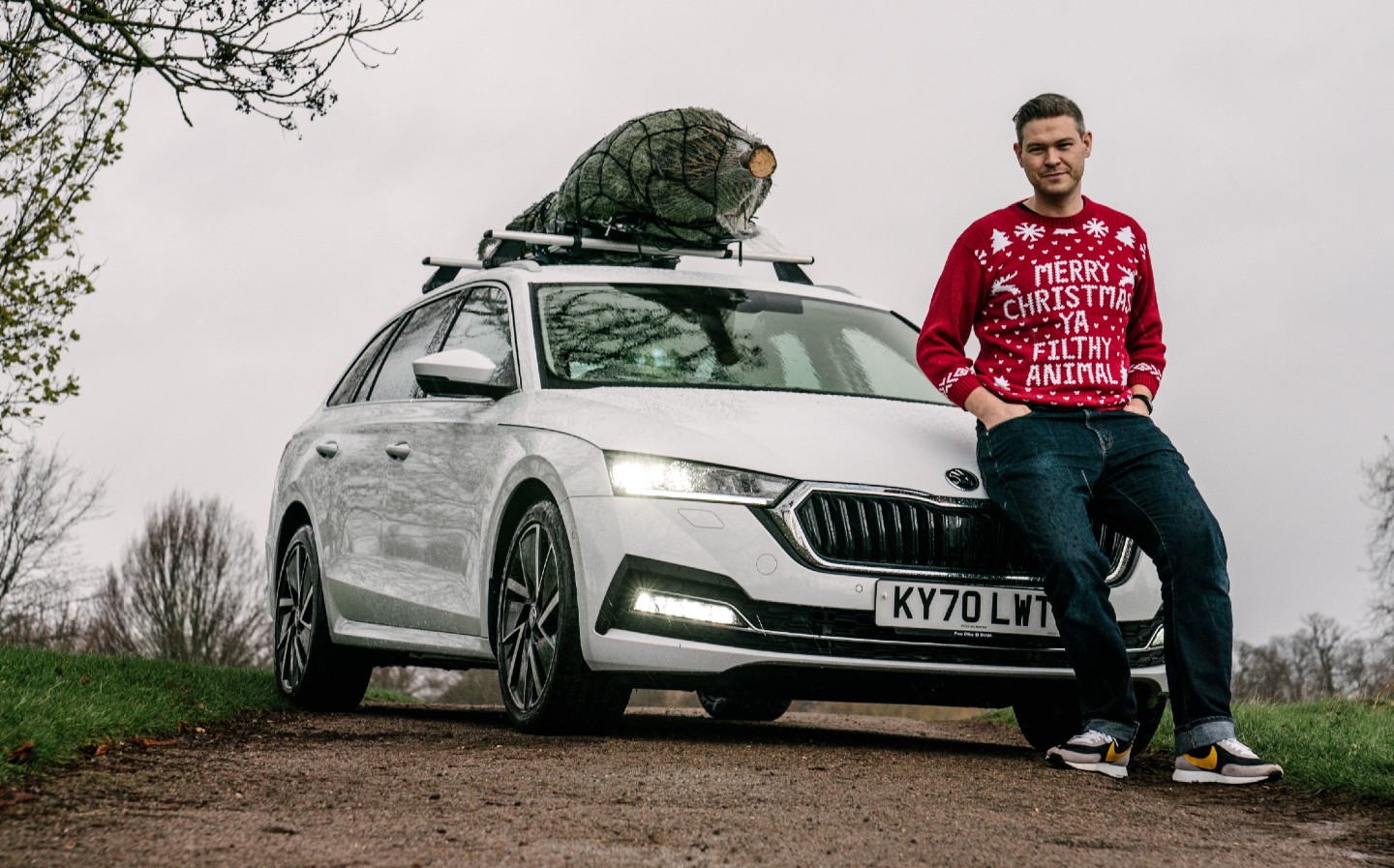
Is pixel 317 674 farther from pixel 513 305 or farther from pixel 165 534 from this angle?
pixel 165 534

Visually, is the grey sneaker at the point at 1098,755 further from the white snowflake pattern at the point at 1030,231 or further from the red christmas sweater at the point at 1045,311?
the white snowflake pattern at the point at 1030,231

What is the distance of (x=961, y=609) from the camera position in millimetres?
5215

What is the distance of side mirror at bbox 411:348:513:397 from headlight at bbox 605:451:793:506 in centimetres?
95

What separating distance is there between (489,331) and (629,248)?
108 cm

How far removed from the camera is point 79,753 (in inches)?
194

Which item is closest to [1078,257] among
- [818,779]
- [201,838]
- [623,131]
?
[818,779]

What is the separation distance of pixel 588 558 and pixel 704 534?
393mm

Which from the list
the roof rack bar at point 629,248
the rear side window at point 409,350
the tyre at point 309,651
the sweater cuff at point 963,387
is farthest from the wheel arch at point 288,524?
the sweater cuff at point 963,387

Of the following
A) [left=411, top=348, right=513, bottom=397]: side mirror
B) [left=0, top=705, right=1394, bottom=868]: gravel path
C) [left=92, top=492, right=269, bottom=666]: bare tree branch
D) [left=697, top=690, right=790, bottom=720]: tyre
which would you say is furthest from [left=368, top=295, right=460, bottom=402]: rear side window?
[left=92, top=492, right=269, bottom=666]: bare tree branch

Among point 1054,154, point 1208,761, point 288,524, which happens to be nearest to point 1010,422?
point 1054,154

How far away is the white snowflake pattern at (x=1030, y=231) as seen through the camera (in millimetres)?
5500

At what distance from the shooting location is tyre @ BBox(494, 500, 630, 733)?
17.6 ft

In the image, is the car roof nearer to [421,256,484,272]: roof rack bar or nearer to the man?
[421,256,484,272]: roof rack bar

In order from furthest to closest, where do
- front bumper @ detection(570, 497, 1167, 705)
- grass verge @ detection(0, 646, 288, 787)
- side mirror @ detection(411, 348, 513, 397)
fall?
side mirror @ detection(411, 348, 513, 397)
front bumper @ detection(570, 497, 1167, 705)
grass verge @ detection(0, 646, 288, 787)
